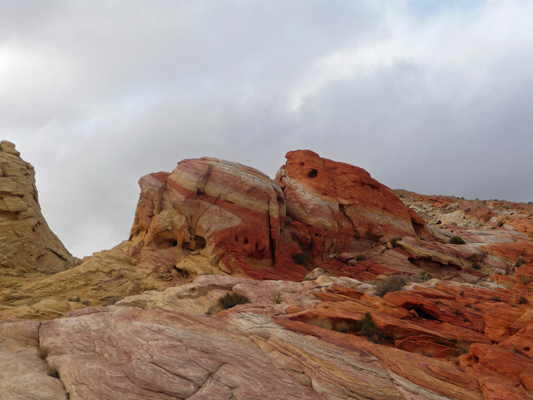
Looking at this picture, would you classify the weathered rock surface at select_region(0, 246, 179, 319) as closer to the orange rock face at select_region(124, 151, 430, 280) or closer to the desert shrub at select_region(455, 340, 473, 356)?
the orange rock face at select_region(124, 151, 430, 280)

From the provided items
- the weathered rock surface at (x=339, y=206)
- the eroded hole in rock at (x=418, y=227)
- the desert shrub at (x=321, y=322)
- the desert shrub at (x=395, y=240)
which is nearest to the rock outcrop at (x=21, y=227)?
the desert shrub at (x=321, y=322)

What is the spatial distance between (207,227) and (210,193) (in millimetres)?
2976

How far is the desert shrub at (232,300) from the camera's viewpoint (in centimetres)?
1532

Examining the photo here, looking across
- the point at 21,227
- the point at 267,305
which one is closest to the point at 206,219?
the point at 21,227

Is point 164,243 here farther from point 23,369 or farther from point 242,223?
point 23,369

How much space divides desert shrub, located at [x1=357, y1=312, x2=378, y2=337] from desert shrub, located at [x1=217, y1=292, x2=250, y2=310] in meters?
5.69

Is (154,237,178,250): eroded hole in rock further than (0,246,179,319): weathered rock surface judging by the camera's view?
Yes

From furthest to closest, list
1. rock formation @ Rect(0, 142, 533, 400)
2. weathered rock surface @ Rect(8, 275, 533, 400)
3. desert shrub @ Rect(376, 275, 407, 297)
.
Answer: desert shrub @ Rect(376, 275, 407, 297) → rock formation @ Rect(0, 142, 533, 400) → weathered rock surface @ Rect(8, 275, 533, 400)

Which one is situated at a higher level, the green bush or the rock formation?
the green bush

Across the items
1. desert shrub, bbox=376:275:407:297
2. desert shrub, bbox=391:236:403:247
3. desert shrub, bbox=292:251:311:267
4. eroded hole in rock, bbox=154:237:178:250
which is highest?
desert shrub, bbox=391:236:403:247

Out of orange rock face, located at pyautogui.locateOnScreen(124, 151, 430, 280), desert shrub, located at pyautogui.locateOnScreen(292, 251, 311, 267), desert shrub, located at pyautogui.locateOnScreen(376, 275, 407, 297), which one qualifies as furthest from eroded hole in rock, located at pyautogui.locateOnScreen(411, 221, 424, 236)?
desert shrub, located at pyautogui.locateOnScreen(376, 275, 407, 297)

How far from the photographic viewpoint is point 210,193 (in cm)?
2723

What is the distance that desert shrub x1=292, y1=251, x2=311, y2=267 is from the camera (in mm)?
29141

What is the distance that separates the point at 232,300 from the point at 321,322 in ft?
17.9
